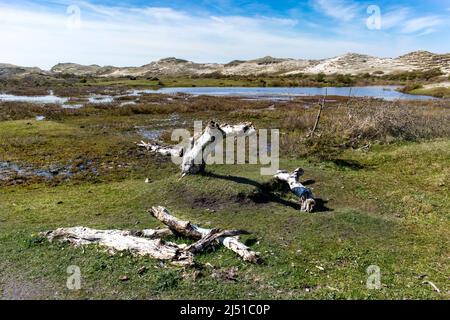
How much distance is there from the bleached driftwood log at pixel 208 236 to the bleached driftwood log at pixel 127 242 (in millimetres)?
508

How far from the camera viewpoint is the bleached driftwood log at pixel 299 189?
50.2 ft

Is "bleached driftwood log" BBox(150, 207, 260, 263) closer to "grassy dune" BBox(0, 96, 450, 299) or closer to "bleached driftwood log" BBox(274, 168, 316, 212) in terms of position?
"grassy dune" BBox(0, 96, 450, 299)

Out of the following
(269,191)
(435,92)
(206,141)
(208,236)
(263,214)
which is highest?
(435,92)

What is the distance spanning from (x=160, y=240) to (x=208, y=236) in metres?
1.46

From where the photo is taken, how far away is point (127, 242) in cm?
1137

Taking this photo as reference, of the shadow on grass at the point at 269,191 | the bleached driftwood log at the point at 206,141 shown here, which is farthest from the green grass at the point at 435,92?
the bleached driftwood log at the point at 206,141

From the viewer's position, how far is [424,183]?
1895 centimetres

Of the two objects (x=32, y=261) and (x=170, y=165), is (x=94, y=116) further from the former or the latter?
(x=32, y=261)

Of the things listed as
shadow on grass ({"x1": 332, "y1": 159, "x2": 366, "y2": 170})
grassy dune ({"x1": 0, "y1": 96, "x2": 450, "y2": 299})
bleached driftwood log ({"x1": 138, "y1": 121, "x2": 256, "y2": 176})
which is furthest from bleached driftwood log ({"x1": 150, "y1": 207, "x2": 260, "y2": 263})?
shadow on grass ({"x1": 332, "y1": 159, "x2": 366, "y2": 170})

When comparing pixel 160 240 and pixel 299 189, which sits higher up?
pixel 299 189

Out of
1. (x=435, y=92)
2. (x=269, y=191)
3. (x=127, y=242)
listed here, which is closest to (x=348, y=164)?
(x=269, y=191)

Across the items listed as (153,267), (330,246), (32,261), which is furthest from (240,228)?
(32,261)

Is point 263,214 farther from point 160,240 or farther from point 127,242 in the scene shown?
point 127,242
